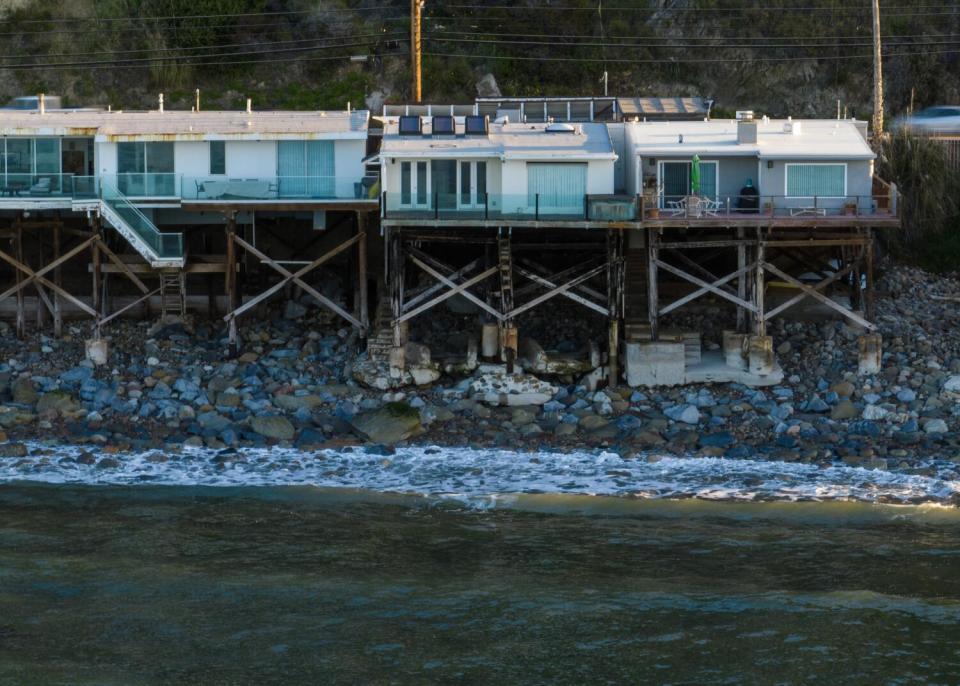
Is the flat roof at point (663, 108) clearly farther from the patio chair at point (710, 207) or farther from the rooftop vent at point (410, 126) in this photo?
the rooftop vent at point (410, 126)

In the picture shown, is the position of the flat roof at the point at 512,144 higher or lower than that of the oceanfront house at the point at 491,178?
higher

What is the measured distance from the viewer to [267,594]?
23078 millimetres

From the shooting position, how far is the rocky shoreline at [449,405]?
1246 inches

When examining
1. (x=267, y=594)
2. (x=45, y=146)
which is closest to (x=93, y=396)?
(x=45, y=146)

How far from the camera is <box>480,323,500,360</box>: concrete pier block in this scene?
35469 mm

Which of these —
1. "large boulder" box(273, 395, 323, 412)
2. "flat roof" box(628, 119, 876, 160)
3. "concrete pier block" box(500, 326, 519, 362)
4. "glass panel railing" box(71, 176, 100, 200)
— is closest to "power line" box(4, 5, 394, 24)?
"glass panel railing" box(71, 176, 100, 200)

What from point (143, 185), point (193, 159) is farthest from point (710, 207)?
point (143, 185)

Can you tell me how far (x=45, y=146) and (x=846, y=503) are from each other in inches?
876

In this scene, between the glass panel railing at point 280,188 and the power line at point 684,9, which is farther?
the power line at point 684,9

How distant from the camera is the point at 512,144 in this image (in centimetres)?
3638

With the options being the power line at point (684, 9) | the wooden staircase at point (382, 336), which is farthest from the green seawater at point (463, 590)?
the power line at point (684, 9)

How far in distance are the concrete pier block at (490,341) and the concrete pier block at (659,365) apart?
3349mm

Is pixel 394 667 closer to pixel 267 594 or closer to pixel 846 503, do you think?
pixel 267 594

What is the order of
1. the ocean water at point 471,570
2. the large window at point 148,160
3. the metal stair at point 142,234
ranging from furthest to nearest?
the large window at point 148,160, the metal stair at point 142,234, the ocean water at point 471,570
